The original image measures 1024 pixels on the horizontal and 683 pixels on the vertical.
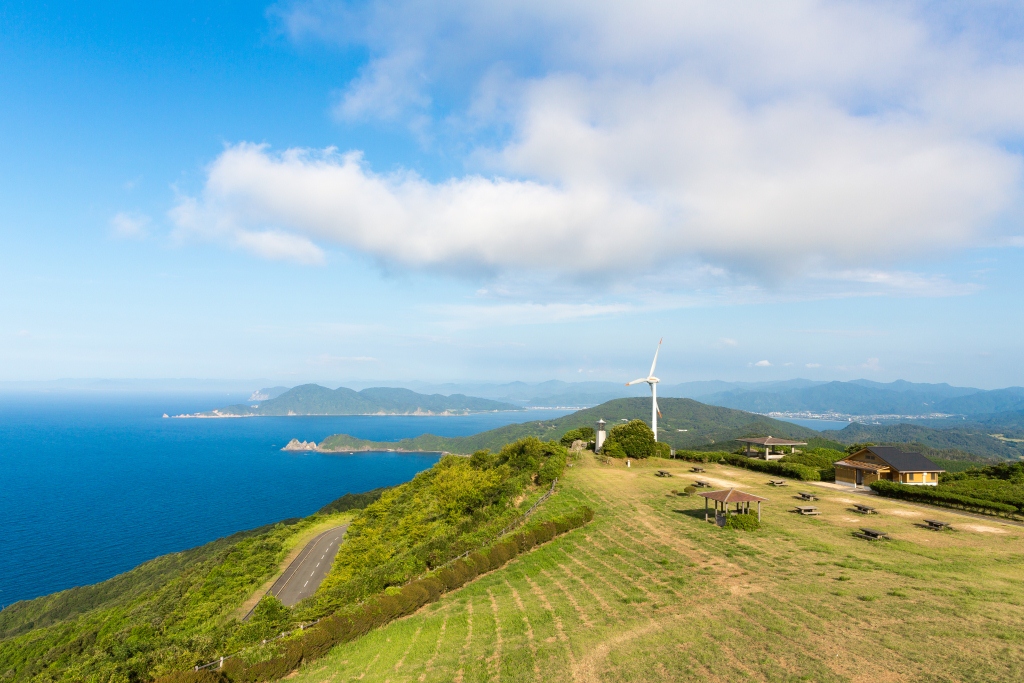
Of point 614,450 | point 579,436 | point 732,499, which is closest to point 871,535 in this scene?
point 732,499

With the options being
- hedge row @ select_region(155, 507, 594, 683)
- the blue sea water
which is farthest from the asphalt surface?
the blue sea water

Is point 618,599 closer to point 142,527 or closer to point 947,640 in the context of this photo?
point 947,640

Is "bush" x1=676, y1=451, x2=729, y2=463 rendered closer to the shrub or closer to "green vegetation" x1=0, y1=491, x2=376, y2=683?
the shrub

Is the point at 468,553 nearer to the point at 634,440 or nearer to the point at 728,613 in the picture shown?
the point at 728,613

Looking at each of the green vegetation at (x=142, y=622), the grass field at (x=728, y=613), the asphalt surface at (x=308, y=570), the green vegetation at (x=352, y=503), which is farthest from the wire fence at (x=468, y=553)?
the green vegetation at (x=352, y=503)

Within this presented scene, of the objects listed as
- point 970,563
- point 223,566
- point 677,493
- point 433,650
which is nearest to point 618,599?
point 433,650
